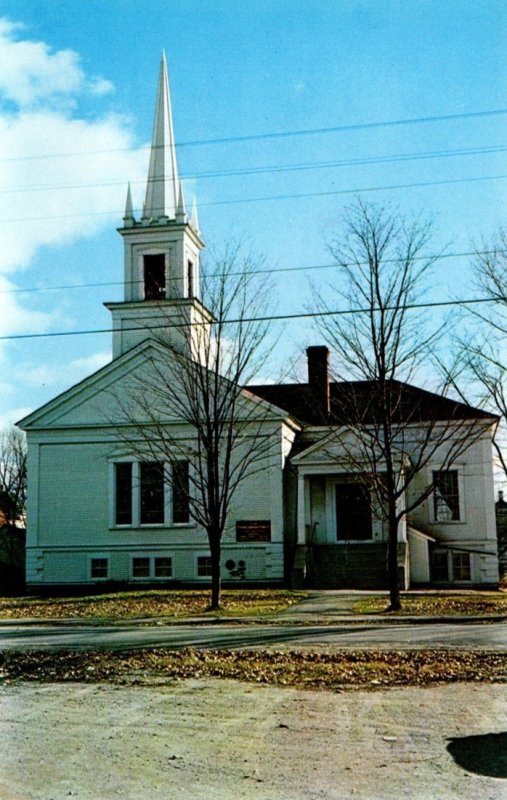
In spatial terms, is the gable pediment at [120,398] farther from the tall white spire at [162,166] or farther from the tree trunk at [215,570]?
the tree trunk at [215,570]

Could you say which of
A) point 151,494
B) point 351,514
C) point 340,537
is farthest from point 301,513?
point 151,494

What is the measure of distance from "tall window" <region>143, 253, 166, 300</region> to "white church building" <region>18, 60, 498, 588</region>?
1991mm

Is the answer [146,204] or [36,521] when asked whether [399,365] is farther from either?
[146,204]

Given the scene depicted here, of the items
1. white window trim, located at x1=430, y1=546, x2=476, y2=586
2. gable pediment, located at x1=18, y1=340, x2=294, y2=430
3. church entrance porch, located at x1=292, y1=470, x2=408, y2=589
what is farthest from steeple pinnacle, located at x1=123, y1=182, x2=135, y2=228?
white window trim, located at x1=430, y1=546, x2=476, y2=586

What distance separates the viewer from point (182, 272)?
36.0 m

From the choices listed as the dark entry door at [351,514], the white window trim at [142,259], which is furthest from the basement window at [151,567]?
the white window trim at [142,259]

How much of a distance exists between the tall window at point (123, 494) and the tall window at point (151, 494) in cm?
46

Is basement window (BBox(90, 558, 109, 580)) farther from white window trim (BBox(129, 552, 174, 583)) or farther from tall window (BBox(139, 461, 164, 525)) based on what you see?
tall window (BBox(139, 461, 164, 525))

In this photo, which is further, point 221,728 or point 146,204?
point 146,204

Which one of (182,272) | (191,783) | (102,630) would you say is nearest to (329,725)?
(191,783)

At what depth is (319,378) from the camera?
35.9 meters

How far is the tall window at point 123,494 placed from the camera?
32.9 metres

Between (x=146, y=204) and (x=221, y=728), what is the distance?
103ft

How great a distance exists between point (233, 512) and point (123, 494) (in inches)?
159
